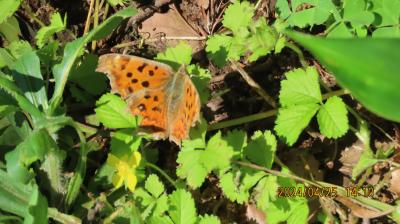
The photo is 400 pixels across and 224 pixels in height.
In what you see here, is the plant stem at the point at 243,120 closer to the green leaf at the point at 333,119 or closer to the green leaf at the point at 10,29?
the green leaf at the point at 333,119

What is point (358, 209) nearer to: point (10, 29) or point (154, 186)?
point (154, 186)

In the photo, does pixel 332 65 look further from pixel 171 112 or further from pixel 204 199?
pixel 204 199

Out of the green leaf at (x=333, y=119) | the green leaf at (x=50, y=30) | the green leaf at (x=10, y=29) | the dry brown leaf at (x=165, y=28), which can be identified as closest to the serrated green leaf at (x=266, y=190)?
the green leaf at (x=333, y=119)

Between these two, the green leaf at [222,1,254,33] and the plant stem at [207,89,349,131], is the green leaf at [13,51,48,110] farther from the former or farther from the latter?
the green leaf at [222,1,254,33]

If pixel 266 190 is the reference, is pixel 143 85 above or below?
above

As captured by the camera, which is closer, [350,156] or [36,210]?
[36,210]

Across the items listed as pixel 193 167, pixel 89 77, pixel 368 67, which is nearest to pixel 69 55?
pixel 89 77
